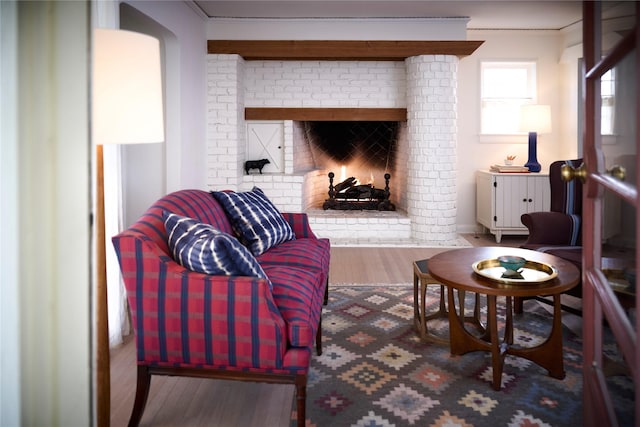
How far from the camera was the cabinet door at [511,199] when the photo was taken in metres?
6.02

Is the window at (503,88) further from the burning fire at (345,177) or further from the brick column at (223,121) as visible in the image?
the brick column at (223,121)

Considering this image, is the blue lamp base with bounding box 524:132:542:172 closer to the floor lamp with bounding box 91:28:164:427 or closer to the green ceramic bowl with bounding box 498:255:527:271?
the green ceramic bowl with bounding box 498:255:527:271

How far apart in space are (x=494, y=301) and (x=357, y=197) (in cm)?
437

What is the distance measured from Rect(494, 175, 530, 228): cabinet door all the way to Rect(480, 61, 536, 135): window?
0.81 metres

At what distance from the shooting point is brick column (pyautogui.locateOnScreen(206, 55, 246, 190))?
5973 mm

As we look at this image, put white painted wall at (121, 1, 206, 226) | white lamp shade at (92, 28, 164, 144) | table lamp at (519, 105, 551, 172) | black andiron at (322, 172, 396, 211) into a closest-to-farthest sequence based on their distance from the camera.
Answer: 1. white lamp shade at (92, 28, 164, 144)
2. white painted wall at (121, 1, 206, 226)
3. table lamp at (519, 105, 551, 172)
4. black andiron at (322, 172, 396, 211)

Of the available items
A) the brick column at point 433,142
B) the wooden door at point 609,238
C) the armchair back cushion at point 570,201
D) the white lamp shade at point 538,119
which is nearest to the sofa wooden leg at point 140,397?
the wooden door at point 609,238

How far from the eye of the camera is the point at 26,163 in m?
0.79

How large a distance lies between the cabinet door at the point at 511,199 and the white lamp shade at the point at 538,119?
615 mm

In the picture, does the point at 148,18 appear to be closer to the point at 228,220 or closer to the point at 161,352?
the point at 228,220

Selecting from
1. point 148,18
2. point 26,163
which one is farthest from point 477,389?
point 148,18

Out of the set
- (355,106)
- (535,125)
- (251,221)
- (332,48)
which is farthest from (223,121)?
(535,125)

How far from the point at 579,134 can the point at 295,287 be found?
16.1 feet

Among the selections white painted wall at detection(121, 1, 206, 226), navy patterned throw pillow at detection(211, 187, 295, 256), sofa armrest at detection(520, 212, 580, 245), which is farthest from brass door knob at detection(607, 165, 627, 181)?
white painted wall at detection(121, 1, 206, 226)
